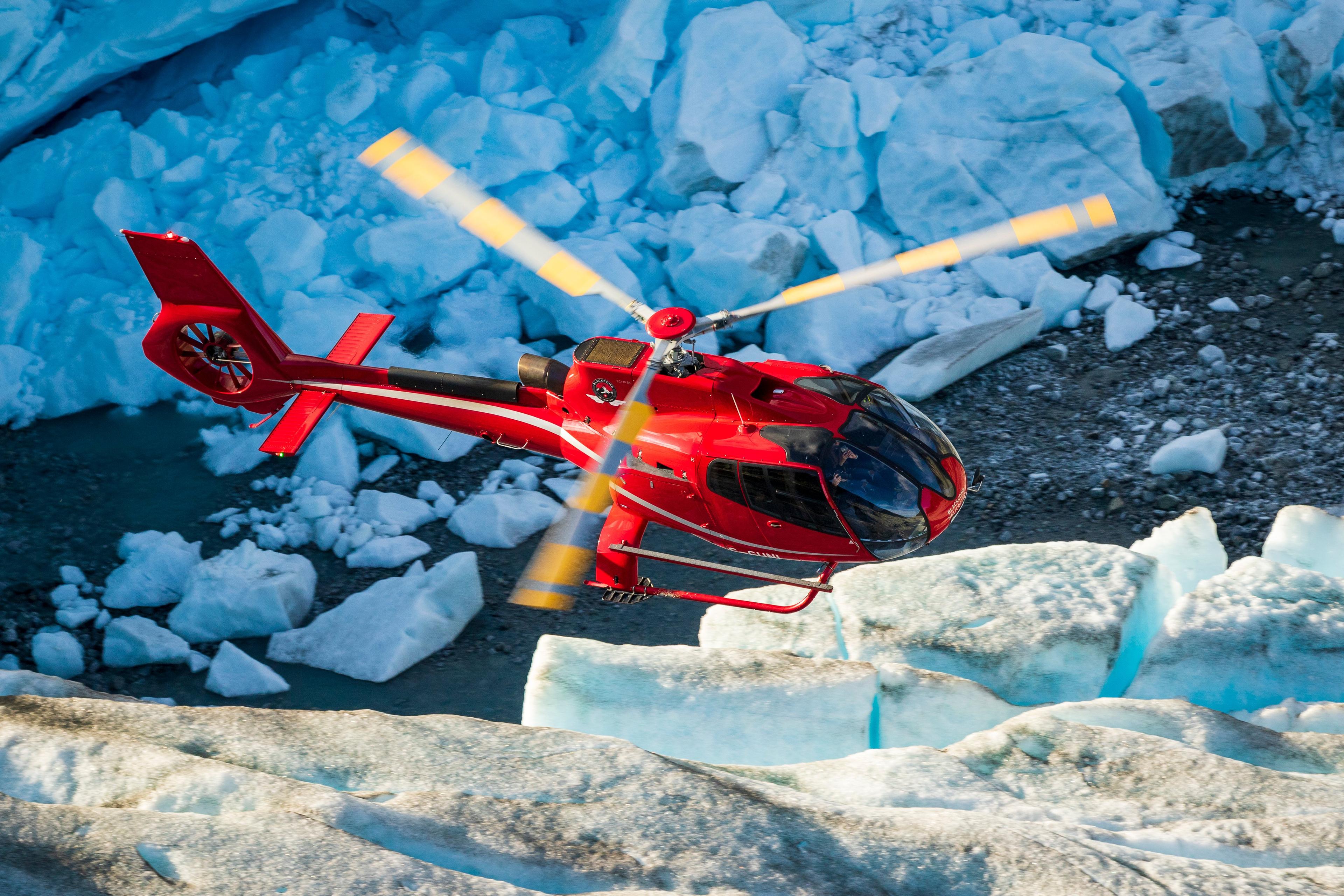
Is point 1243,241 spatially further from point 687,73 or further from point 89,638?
point 89,638

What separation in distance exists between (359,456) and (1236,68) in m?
10.1

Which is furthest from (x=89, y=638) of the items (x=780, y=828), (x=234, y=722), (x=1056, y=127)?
(x=1056, y=127)

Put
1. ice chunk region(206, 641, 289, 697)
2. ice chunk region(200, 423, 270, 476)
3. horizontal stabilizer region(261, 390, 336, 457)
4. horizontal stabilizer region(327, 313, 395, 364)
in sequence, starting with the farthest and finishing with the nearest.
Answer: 1. ice chunk region(200, 423, 270, 476)
2. ice chunk region(206, 641, 289, 697)
3. horizontal stabilizer region(327, 313, 395, 364)
4. horizontal stabilizer region(261, 390, 336, 457)

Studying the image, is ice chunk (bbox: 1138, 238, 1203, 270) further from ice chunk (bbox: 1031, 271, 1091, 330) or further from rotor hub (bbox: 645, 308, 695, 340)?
rotor hub (bbox: 645, 308, 695, 340)

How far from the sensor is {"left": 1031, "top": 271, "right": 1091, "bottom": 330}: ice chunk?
10.3m

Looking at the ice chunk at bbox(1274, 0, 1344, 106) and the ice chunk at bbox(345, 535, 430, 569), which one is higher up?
the ice chunk at bbox(1274, 0, 1344, 106)

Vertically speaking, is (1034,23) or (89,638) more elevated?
(1034,23)

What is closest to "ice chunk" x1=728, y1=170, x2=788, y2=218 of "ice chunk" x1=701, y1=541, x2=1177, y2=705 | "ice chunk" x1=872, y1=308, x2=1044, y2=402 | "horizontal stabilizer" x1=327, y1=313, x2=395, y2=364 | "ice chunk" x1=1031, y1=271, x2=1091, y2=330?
"ice chunk" x1=872, y1=308, x2=1044, y2=402

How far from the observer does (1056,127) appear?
1102 cm

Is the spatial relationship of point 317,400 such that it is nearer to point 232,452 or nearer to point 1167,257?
point 232,452

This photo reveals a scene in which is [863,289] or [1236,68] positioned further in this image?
[1236,68]

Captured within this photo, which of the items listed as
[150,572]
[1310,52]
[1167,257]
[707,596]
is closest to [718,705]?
[707,596]

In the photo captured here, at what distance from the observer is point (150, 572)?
8.51 m

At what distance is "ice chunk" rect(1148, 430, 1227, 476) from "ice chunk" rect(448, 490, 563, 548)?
4.95m
